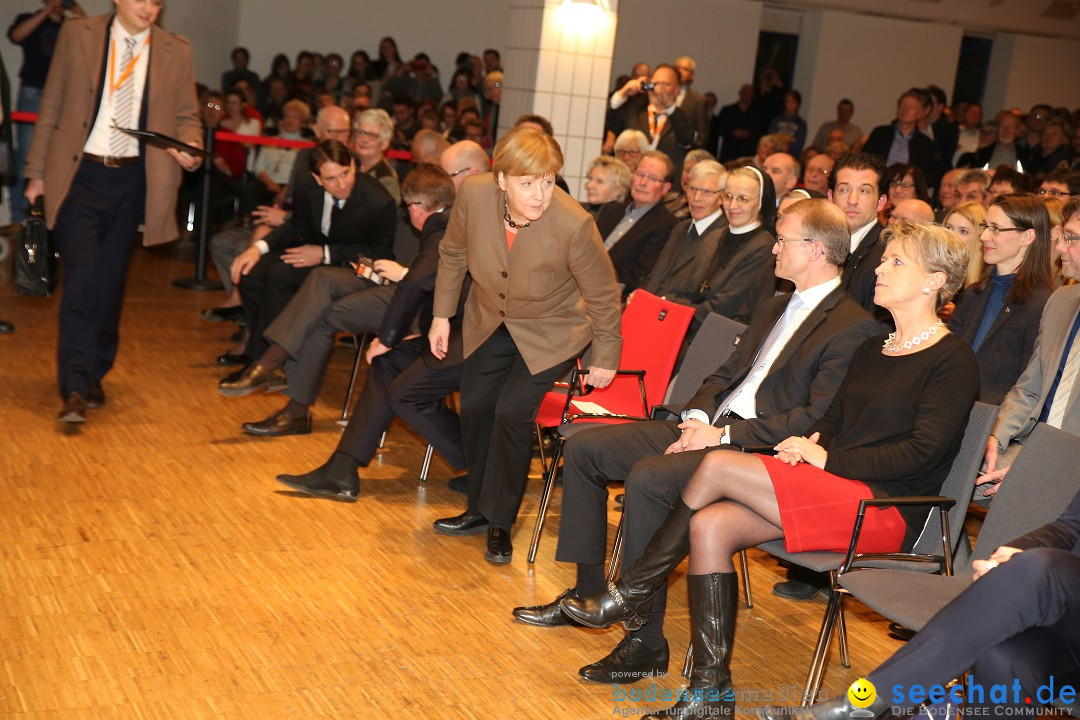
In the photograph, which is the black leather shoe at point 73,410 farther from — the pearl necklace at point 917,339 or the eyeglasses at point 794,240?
the pearl necklace at point 917,339

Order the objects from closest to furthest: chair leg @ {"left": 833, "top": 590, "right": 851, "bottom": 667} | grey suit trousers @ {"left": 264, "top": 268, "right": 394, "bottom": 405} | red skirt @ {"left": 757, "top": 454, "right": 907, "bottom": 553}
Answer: red skirt @ {"left": 757, "top": 454, "right": 907, "bottom": 553}
chair leg @ {"left": 833, "top": 590, "right": 851, "bottom": 667}
grey suit trousers @ {"left": 264, "top": 268, "right": 394, "bottom": 405}

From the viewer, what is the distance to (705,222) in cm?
531

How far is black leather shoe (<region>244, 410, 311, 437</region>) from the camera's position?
5098 mm

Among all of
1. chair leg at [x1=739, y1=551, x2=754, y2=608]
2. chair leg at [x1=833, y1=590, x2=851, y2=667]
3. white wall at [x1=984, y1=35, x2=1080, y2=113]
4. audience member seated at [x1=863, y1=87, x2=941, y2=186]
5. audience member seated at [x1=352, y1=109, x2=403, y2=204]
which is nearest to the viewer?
chair leg at [x1=833, y1=590, x2=851, y2=667]

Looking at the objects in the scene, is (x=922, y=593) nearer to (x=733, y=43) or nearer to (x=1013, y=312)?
(x=1013, y=312)

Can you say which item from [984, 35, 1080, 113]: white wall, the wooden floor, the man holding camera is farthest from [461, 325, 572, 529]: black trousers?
[984, 35, 1080, 113]: white wall

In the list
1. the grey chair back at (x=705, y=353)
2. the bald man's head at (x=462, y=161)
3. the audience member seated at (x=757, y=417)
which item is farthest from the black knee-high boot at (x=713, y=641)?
the bald man's head at (x=462, y=161)

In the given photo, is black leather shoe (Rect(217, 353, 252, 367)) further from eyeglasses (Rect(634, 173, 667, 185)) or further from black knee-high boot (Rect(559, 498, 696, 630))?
black knee-high boot (Rect(559, 498, 696, 630))

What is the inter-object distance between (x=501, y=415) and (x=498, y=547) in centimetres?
45

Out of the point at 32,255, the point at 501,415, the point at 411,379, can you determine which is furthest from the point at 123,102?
the point at 501,415

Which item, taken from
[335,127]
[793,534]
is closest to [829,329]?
[793,534]

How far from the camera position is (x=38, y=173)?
4.92 m

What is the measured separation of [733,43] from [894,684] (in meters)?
13.7

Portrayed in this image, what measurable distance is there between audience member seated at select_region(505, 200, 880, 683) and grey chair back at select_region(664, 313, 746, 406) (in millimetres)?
423
